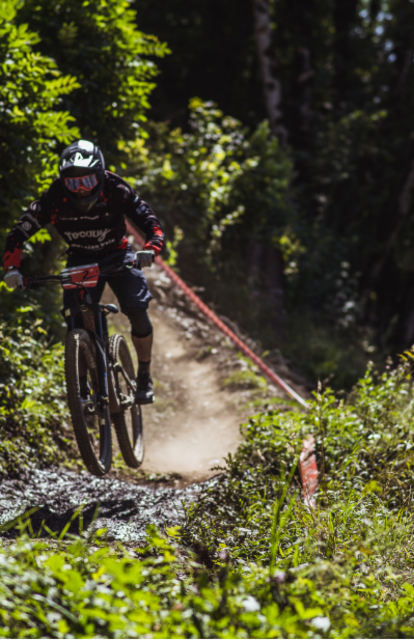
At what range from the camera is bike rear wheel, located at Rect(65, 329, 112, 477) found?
3.74 meters

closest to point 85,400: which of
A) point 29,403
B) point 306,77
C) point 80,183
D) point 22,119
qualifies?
point 29,403

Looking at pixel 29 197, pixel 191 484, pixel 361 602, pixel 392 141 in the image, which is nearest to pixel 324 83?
pixel 392 141

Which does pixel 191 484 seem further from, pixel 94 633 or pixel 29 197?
pixel 29 197

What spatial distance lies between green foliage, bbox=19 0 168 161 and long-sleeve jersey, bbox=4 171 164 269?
259 centimetres

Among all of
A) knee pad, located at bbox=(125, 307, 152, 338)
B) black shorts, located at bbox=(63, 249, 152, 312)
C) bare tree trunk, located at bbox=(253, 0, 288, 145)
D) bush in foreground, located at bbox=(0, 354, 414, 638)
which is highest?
bare tree trunk, located at bbox=(253, 0, 288, 145)

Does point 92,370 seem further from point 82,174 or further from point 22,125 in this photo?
point 22,125

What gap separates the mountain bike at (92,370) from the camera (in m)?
3.76

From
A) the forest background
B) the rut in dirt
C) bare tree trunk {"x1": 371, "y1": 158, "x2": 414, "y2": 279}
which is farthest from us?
bare tree trunk {"x1": 371, "y1": 158, "x2": 414, "y2": 279}

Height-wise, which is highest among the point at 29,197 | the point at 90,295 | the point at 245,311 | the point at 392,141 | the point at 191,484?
the point at 392,141

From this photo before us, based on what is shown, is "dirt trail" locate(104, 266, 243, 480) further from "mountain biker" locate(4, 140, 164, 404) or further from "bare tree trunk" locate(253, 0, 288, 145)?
"bare tree trunk" locate(253, 0, 288, 145)

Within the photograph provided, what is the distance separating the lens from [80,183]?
391cm

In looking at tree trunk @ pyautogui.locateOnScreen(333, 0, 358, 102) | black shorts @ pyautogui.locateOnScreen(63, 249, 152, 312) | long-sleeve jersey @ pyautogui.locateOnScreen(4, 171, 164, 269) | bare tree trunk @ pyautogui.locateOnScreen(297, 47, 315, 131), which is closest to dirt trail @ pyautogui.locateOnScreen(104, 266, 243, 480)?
black shorts @ pyautogui.locateOnScreen(63, 249, 152, 312)

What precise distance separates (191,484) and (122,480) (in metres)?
0.65

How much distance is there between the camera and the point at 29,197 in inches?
208
